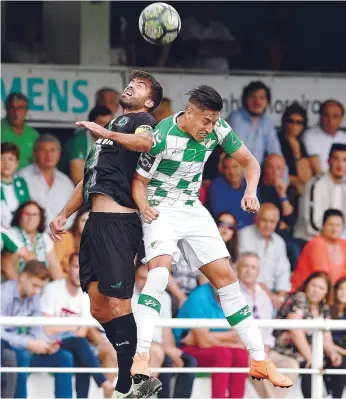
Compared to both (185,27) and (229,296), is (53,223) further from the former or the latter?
(185,27)

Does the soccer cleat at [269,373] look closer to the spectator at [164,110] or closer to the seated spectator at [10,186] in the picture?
the seated spectator at [10,186]

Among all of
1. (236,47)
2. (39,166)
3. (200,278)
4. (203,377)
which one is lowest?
(203,377)

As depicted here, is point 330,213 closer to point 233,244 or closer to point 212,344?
point 233,244

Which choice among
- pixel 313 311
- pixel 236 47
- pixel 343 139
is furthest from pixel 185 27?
pixel 313 311

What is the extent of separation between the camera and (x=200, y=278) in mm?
13547

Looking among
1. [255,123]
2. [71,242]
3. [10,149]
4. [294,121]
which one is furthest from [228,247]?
[10,149]

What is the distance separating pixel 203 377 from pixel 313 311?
1.20m

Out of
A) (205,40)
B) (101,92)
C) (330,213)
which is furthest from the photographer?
(205,40)

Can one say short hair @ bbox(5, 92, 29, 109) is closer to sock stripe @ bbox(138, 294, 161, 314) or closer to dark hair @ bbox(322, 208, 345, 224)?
dark hair @ bbox(322, 208, 345, 224)

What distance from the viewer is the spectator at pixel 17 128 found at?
551 inches

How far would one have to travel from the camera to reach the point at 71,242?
45.0ft

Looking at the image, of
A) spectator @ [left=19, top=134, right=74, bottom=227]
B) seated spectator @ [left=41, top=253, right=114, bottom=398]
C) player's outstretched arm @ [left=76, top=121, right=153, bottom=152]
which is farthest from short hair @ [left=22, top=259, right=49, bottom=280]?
player's outstretched arm @ [left=76, top=121, right=153, bottom=152]

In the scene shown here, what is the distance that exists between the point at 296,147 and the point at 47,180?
2.59m

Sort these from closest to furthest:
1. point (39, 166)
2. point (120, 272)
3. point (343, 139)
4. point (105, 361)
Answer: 1. point (120, 272)
2. point (105, 361)
3. point (39, 166)
4. point (343, 139)
